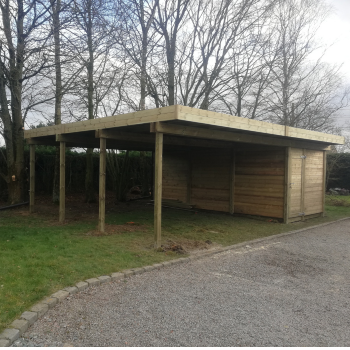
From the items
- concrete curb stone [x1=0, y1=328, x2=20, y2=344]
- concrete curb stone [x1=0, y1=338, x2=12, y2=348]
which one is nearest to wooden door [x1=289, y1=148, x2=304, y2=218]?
concrete curb stone [x1=0, y1=328, x2=20, y2=344]

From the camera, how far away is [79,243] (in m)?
5.99

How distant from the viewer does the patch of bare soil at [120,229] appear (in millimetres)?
6916

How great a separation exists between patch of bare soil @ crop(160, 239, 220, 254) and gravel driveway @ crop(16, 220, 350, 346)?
22.6 inches

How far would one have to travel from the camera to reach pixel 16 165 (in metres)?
10.6

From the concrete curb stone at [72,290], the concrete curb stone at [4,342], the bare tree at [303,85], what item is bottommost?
the concrete curb stone at [72,290]

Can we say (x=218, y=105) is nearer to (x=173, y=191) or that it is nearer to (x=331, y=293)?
(x=173, y=191)

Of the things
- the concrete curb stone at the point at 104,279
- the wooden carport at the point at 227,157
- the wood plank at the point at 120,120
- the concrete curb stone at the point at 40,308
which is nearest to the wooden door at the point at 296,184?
the wooden carport at the point at 227,157

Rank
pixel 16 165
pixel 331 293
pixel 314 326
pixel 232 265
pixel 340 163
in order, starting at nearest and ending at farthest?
pixel 314 326
pixel 331 293
pixel 232 265
pixel 16 165
pixel 340 163

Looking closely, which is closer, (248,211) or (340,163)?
(248,211)

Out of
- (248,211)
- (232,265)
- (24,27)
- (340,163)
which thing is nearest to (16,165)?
(24,27)

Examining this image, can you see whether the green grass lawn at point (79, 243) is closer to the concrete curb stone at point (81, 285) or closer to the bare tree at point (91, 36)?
the concrete curb stone at point (81, 285)

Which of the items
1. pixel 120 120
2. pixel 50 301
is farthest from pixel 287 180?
pixel 50 301

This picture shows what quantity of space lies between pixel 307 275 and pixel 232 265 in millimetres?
1095

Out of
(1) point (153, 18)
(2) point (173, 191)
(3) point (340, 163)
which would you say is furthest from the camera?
(3) point (340, 163)
